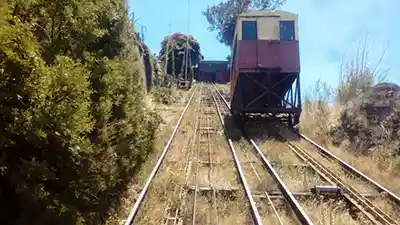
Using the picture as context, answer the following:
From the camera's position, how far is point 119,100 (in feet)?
21.0

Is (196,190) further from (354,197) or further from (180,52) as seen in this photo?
(180,52)

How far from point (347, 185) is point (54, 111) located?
6097 mm

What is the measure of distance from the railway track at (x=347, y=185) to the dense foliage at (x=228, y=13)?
40.3 metres

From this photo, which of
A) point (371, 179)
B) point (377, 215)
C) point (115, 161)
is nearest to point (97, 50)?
point (115, 161)

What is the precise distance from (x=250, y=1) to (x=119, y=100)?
155ft

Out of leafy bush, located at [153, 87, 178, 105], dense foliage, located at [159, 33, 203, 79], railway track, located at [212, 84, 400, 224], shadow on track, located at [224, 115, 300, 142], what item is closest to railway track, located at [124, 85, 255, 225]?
railway track, located at [212, 84, 400, 224]

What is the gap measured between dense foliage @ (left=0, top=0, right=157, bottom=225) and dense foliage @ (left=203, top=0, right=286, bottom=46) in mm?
46284

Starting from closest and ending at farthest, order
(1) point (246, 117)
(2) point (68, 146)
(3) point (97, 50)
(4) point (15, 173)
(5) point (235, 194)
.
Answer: (4) point (15, 173) → (2) point (68, 146) → (3) point (97, 50) → (5) point (235, 194) → (1) point (246, 117)

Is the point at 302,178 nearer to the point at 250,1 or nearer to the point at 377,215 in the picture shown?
the point at 377,215

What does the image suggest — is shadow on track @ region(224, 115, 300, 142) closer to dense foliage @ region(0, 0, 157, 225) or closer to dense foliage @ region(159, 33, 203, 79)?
dense foliage @ region(0, 0, 157, 225)

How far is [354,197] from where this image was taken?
7.81 meters

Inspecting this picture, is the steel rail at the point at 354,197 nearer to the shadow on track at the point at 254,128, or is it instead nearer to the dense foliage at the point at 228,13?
the shadow on track at the point at 254,128

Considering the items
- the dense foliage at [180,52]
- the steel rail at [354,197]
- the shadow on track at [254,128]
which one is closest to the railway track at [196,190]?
the steel rail at [354,197]

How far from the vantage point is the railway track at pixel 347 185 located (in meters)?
7.09
